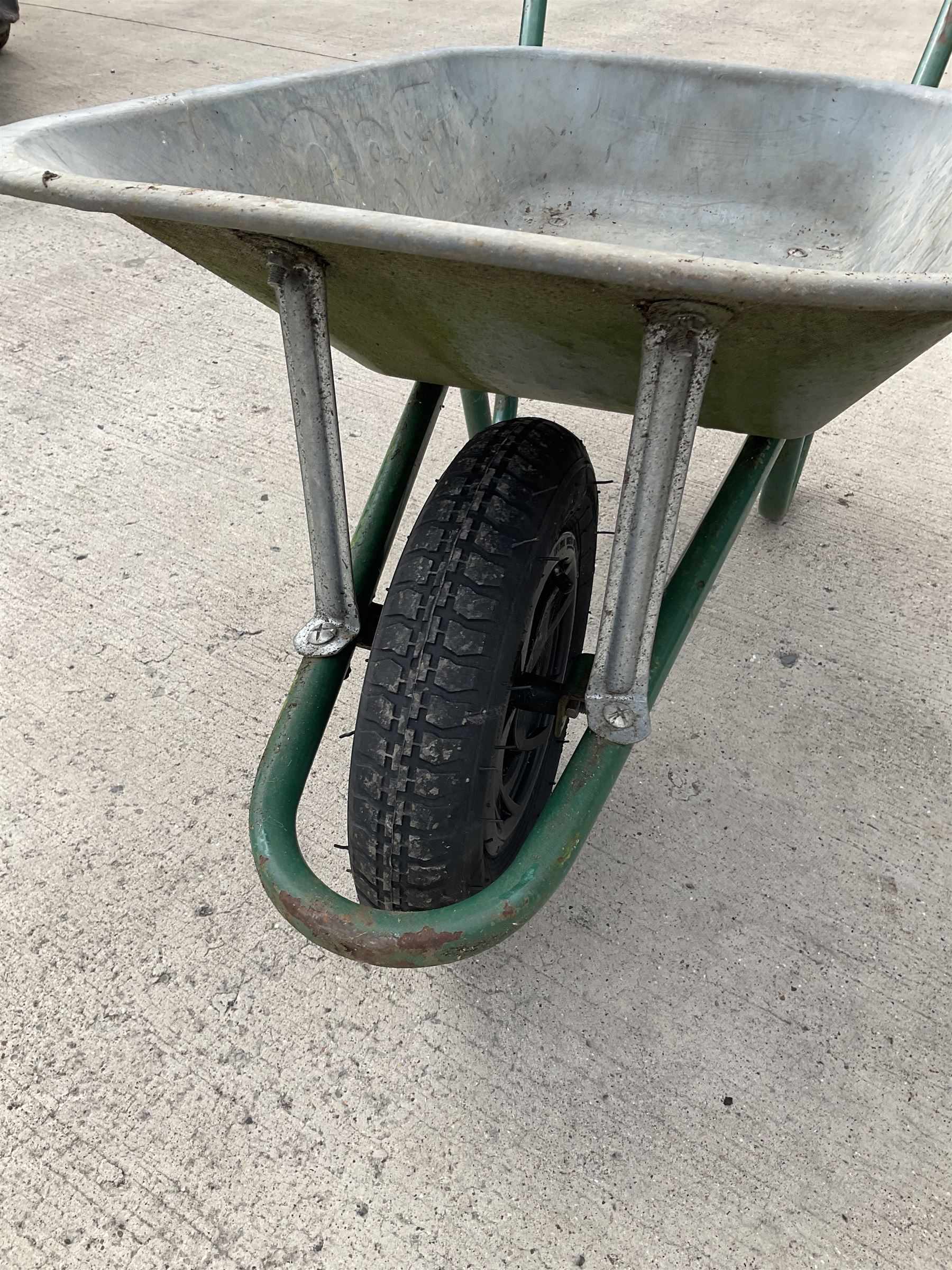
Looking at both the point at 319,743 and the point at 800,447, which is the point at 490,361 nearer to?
the point at 319,743

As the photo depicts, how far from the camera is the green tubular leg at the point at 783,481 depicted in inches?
69.0

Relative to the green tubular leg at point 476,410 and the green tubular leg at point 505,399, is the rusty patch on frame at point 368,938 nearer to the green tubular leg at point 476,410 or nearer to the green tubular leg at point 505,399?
the green tubular leg at point 505,399

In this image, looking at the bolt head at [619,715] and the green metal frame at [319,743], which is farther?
the bolt head at [619,715]

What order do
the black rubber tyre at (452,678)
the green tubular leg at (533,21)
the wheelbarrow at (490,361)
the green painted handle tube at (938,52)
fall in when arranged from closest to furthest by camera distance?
the wheelbarrow at (490,361)
the black rubber tyre at (452,678)
the green painted handle tube at (938,52)
the green tubular leg at (533,21)

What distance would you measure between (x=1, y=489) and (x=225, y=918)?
117 centimetres

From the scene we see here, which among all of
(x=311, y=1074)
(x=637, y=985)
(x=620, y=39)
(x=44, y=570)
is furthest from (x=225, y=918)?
(x=620, y=39)

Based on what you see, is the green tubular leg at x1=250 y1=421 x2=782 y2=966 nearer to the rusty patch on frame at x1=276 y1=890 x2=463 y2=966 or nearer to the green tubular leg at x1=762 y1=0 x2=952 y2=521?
the rusty patch on frame at x1=276 y1=890 x2=463 y2=966

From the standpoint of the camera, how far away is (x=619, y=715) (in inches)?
37.6

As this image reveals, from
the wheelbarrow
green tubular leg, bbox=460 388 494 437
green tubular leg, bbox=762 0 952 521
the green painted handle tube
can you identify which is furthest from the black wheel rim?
the green painted handle tube

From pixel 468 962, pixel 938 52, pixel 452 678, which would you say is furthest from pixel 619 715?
pixel 938 52

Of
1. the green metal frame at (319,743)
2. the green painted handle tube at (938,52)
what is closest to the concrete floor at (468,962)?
the green metal frame at (319,743)

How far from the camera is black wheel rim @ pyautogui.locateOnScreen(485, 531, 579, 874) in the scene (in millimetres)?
1069

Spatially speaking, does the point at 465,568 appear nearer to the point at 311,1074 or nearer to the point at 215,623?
the point at 311,1074

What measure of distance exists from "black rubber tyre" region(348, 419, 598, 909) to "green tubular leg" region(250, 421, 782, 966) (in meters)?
0.07
